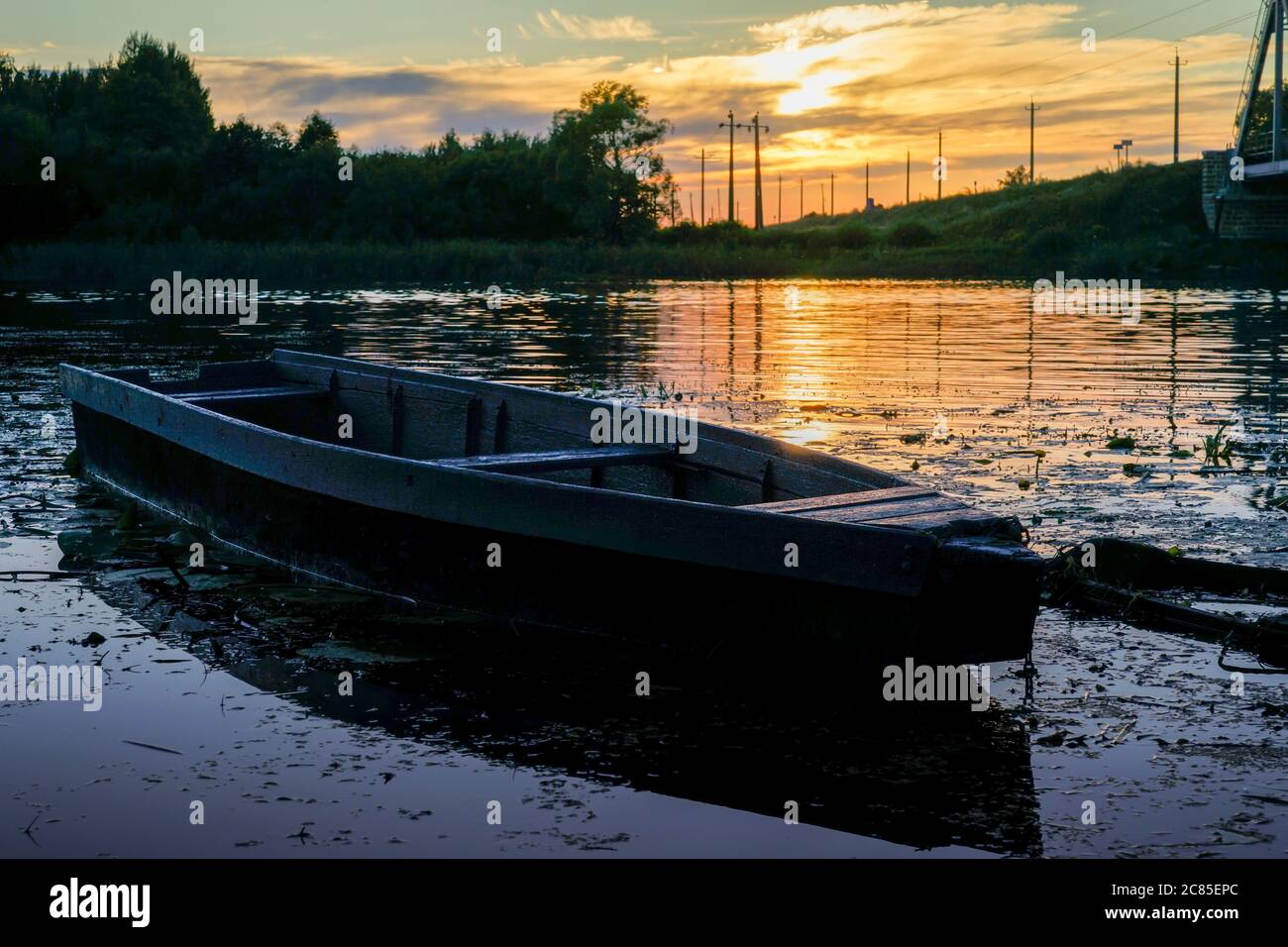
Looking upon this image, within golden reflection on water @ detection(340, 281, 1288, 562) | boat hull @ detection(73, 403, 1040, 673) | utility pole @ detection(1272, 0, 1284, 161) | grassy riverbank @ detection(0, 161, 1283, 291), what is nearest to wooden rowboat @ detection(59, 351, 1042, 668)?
boat hull @ detection(73, 403, 1040, 673)

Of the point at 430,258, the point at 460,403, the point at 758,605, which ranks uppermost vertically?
the point at 430,258

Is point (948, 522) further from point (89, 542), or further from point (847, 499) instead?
point (89, 542)

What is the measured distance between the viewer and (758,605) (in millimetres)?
5480

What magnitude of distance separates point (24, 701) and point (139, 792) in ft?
4.11

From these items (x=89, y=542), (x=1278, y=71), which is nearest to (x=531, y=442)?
(x=89, y=542)

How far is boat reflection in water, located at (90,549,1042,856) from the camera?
457 centimetres

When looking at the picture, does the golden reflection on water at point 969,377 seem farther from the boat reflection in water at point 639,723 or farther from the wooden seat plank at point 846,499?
the boat reflection in water at point 639,723

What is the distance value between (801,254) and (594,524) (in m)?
61.1

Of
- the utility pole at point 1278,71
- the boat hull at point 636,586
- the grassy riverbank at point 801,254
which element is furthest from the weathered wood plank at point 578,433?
the utility pole at point 1278,71

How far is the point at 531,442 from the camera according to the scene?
8.97m

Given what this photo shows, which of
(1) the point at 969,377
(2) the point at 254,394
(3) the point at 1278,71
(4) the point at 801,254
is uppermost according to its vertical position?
(3) the point at 1278,71

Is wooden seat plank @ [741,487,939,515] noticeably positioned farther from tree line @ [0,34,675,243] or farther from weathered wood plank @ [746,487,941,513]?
tree line @ [0,34,675,243]
